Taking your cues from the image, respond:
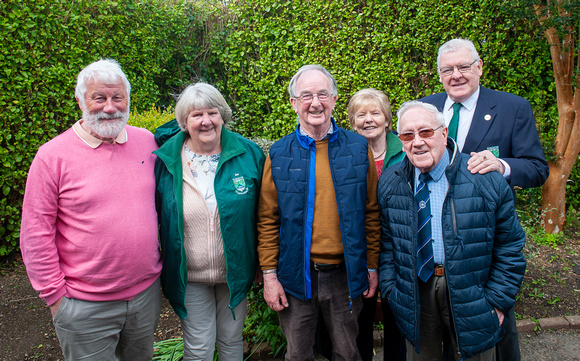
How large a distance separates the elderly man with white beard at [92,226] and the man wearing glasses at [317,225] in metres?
0.79

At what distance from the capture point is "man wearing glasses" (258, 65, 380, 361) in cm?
231

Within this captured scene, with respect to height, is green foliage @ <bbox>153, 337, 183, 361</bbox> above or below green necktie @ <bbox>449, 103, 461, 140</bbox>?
below

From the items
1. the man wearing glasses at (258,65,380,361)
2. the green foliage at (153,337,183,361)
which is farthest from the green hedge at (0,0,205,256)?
the man wearing glasses at (258,65,380,361)

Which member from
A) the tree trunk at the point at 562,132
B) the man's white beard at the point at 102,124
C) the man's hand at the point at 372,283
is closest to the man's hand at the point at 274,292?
the man's hand at the point at 372,283

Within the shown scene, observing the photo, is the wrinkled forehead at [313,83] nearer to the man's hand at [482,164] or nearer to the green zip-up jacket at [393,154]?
the green zip-up jacket at [393,154]

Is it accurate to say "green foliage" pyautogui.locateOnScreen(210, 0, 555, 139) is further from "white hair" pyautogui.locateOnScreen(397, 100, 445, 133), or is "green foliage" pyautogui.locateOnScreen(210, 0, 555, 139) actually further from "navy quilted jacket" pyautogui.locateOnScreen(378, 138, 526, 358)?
"navy quilted jacket" pyautogui.locateOnScreen(378, 138, 526, 358)

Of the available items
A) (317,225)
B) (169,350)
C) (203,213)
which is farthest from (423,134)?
(169,350)

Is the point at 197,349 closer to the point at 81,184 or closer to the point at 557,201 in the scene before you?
the point at 81,184

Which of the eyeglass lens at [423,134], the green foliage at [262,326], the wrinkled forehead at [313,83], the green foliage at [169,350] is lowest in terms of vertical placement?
the green foliage at [169,350]

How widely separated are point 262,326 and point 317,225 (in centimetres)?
137

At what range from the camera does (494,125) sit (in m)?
2.48

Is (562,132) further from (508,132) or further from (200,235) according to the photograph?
(200,235)

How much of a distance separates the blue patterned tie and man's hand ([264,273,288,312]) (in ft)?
2.84

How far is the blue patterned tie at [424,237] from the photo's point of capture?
2.12 m
